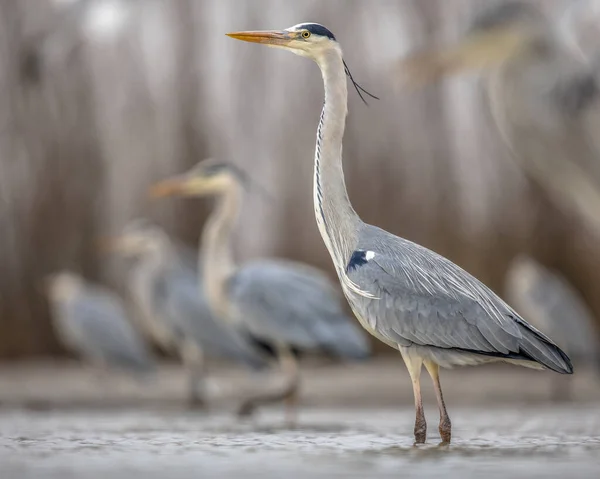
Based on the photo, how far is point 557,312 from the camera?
1156cm

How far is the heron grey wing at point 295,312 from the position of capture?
28.7 ft

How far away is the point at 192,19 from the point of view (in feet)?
50.0

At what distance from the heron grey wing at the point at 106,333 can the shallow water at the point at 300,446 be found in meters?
3.67

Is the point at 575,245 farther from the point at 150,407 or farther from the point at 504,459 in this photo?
the point at 504,459

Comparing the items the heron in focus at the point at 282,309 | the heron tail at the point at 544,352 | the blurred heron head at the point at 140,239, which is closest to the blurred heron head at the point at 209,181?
the heron in focus at the point at 282,309

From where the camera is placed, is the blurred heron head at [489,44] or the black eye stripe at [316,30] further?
the blurred heron head at [489,44]

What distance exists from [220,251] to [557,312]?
3705 millimetres

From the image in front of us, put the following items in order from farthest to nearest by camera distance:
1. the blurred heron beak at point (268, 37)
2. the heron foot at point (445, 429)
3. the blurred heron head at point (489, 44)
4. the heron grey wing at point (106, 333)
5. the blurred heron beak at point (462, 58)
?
the heron grey wing at point (106, 333)
the blurred heron beak at point (462, 58)
the blurred heron head at point (489, 44)
the blurred heron beak at point (268, 37)
the heron foot at point (445, 429)

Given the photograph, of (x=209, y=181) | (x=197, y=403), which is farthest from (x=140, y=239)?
(x=197, y=403)

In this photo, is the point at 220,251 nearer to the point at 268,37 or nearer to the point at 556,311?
the point at 556,311

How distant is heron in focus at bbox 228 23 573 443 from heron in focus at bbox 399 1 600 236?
2.46m

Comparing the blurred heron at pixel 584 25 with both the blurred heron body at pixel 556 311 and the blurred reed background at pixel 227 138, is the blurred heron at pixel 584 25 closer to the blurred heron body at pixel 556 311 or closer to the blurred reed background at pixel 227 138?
the blurred heron body at pixel 556 311

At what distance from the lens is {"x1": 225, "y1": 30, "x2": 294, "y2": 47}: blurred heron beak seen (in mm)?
5898

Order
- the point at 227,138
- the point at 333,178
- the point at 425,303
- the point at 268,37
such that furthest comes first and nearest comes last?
the point at 227,138, the point at 268,37, the point at 333,178, the point at 425,303
